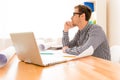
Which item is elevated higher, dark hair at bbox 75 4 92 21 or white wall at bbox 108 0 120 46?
dark hair at bbox 75 4 92 21

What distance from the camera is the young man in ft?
5.07

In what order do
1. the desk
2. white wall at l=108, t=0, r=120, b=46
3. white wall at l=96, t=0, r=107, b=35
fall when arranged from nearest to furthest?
the desk → white wall at l=108, t=0, r=120, b=46 → white wall at l=96, t=0, r=107, b=35

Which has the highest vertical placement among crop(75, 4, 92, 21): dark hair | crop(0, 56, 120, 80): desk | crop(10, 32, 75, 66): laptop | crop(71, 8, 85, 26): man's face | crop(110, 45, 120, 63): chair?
crop(75, 4, 92, 21): dark hair

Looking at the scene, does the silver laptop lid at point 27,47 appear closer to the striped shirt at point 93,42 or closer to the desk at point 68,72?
the desk at point 68,72

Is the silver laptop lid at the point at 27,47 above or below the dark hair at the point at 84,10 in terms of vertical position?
below

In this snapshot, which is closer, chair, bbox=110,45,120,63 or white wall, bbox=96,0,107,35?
chair, bbox=110,45,120,63

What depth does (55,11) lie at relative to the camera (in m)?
3.01

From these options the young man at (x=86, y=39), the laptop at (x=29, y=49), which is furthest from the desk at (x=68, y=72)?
the young man at (x=86, y=39)

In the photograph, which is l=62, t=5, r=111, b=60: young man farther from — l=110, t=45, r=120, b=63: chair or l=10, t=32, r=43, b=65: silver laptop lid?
l=10, t=32, r=43, b=65: silver laptop lid

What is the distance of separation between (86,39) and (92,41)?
0.21 metres

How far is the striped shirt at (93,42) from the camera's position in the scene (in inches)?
61.6

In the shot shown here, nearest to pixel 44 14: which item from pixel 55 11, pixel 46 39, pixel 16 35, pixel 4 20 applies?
pixel 55 11

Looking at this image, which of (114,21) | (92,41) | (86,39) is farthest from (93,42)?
(114,21)

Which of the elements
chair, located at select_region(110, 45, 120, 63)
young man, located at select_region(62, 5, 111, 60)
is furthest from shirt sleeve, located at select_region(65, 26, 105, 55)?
chair, located at select_region(110, 45, 120, 63)
